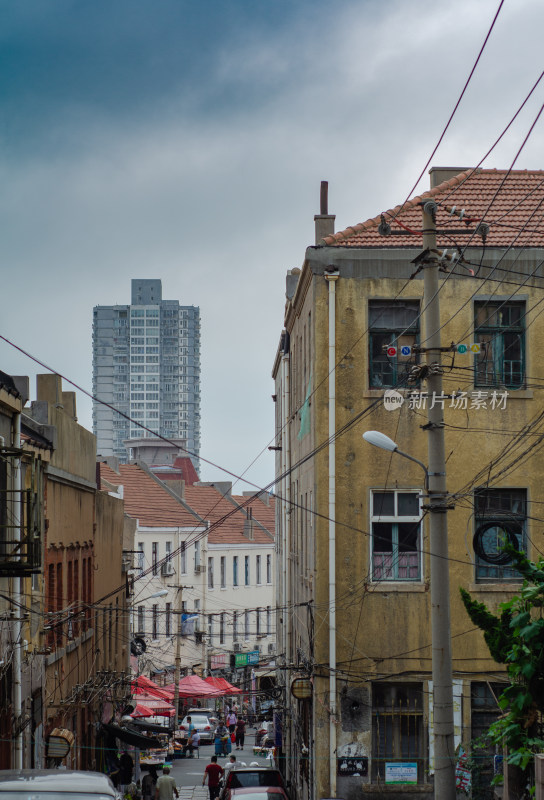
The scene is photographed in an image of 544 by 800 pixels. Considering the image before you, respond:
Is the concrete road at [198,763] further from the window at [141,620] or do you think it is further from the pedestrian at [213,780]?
the window at [141,620]

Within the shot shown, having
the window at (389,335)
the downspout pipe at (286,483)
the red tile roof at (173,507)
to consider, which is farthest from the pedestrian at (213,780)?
the red tile roof at (173,507)

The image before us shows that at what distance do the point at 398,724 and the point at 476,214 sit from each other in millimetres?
10118

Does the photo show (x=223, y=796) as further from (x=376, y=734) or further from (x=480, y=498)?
(x=480, y=498)

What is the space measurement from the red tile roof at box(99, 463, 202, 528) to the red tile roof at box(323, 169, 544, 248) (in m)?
44.0

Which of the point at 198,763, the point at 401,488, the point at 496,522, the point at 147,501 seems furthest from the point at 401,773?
the point at 147,501

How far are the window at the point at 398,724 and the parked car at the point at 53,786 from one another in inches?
451

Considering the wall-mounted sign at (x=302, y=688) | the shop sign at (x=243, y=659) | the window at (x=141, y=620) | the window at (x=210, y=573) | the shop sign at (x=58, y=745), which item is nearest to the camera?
the wall-mounted sign at (x=302, y=688)

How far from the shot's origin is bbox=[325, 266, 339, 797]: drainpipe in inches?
787

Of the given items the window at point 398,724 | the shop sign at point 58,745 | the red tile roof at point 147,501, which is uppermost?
the red tile roof at point 147,501

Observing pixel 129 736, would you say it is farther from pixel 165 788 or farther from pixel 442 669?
pixel 442 669

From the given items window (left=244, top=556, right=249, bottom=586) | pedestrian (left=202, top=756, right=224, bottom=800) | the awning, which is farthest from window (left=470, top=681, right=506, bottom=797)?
window (left=244, top=556, right=249, bottom=586)

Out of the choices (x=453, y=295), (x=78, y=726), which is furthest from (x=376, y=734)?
(x=78, y=726)

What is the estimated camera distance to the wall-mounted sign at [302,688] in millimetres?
21156

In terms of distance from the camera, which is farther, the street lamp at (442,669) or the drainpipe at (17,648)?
the drainpipe at (17,648)
